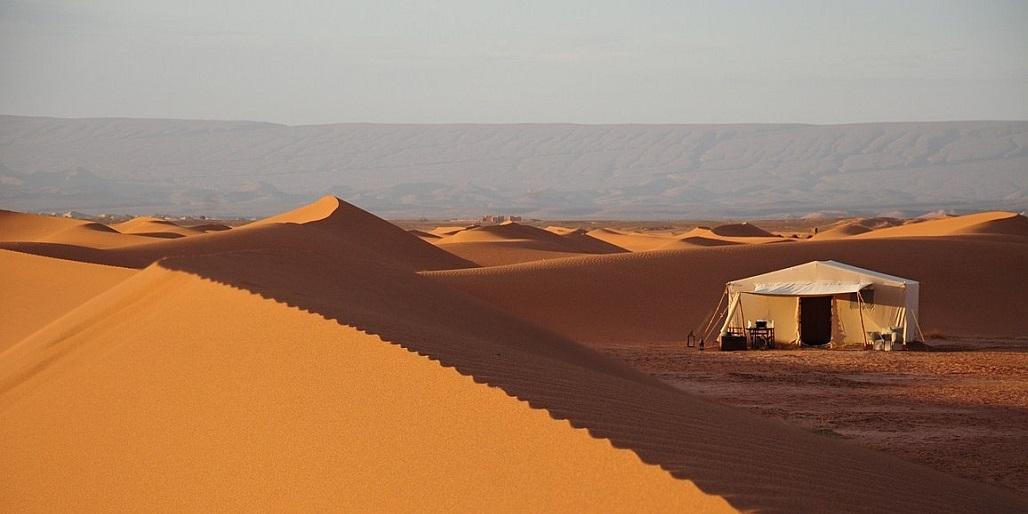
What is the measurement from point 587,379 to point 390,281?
24.9 feet

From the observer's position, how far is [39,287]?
61.6 feet

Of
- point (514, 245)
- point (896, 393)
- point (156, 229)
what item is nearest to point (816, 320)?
point (896, 393)

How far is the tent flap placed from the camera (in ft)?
80.5

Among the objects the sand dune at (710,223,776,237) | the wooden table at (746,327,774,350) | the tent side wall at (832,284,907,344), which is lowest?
the wooden table at (746,327,774,350)

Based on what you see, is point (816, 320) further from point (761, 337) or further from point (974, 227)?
point (974, 227)

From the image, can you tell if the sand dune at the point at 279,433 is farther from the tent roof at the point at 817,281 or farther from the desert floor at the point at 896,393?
the tent roof at the point at 817,281

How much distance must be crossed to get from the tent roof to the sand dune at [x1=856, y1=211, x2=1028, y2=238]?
21.0m

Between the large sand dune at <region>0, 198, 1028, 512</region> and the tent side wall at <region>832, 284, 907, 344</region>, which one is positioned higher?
the large sand dune at <region>0, 198, 1028, 512</region>

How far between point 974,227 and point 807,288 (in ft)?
79.3

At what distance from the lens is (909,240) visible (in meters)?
37.7

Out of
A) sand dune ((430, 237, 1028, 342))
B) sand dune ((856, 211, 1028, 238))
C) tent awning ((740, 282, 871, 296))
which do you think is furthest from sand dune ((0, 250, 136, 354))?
sand dune ((856, 211, 1028, 238))

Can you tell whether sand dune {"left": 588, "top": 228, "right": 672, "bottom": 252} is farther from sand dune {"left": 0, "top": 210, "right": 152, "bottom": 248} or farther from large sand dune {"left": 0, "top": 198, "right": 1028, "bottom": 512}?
large sand dune {"left": 0, "top": 198, "right": 1028, "bottom": 512}

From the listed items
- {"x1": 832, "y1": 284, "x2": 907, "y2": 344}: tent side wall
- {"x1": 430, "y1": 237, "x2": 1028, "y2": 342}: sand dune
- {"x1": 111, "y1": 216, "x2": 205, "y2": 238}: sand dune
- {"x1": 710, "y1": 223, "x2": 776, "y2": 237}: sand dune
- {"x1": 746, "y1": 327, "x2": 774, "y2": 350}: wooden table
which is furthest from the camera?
{"x1": 710, "y1": 223, "x2": 776, "y2": 237}: sand dune

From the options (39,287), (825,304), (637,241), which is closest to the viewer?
(39,287)
